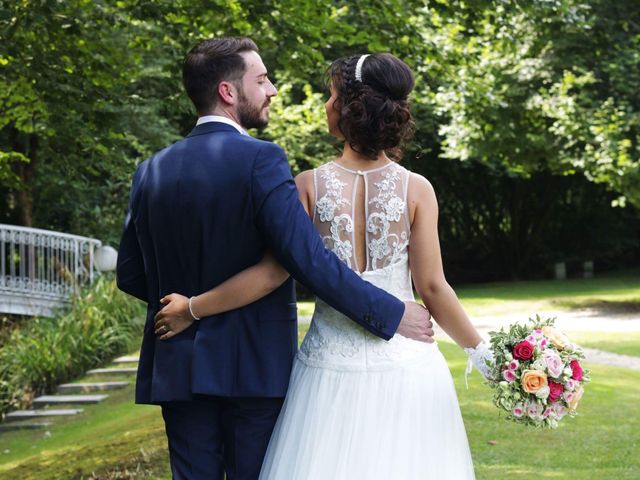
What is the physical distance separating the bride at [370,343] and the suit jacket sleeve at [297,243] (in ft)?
0.64

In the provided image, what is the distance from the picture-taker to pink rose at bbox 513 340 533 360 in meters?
3.37

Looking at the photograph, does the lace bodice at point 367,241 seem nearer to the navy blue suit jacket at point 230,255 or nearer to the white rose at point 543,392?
the navy blue suit jacket at point 230,255

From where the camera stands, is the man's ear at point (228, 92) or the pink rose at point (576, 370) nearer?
the man's ear at point (228, 92)

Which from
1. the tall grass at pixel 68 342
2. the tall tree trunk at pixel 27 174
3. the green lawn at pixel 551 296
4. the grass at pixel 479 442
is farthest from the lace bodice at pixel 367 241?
the green lawn at pixel 551 296

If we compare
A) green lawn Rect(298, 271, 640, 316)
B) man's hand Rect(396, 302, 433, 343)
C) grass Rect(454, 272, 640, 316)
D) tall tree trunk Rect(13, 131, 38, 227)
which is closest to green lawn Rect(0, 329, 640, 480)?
man's hand Rect(396, 302, 433, 343)

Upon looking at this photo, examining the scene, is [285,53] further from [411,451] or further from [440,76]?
[411,451]

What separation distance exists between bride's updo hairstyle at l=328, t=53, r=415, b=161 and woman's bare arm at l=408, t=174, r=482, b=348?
183 millimetres

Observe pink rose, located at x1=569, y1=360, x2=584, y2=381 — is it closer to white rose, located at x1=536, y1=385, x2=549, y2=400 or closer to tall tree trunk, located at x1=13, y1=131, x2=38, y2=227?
white rose, located at x1=536, y1=385, x2=549, y2=400

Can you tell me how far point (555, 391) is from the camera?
11.0 ft

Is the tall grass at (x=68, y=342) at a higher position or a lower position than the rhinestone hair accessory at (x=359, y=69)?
lower

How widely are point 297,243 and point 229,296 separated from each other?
292 millimetres

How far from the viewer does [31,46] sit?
8352 mm

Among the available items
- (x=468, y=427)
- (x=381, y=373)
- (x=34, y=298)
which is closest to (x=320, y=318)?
(x=381, y=373)

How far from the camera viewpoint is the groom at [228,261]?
3.19m
